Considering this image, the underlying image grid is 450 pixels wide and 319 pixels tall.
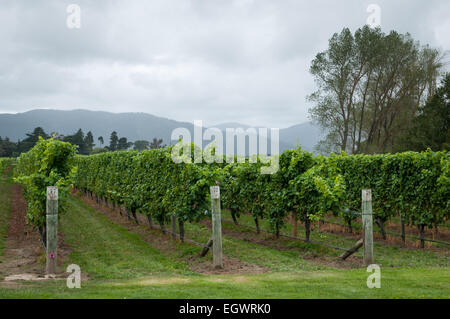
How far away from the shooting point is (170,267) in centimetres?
861

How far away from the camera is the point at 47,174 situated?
10609mm

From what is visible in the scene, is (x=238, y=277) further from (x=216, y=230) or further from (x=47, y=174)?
(x=47, y=174)

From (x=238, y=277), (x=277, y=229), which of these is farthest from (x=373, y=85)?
(x=238, y=277)

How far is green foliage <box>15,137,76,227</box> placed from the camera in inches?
398

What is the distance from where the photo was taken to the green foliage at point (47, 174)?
33.2 feet

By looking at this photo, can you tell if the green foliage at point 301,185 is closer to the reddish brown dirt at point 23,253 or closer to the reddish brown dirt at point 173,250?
the reddish brown dirt at point 173,250

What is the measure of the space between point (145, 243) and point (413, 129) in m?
24.4

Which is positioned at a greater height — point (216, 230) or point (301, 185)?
point (301, 185)

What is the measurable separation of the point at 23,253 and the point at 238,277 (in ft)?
23.8

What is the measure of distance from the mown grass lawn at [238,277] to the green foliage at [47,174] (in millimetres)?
1633

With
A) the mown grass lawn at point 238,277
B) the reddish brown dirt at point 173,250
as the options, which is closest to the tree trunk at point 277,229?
the mown grass lawn at point 238,277

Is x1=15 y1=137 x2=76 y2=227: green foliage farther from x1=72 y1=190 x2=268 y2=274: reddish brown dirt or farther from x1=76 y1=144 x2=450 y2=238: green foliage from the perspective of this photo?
x1=72 y1=190 x2=268 y2=274: reddish brown dirt

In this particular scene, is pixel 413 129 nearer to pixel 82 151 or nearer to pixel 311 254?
pixel 311 254
